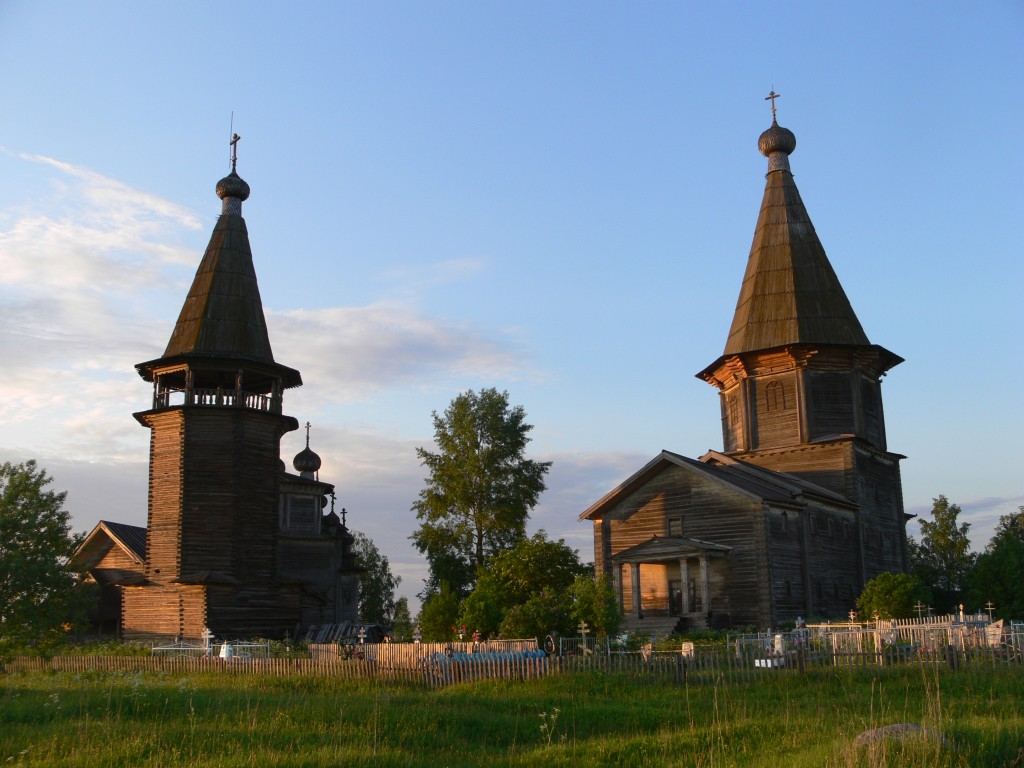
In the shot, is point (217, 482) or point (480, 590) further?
point (217, 482)

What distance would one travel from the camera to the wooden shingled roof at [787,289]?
39719 millimetres

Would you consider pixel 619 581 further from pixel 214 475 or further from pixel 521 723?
pixel 521 723

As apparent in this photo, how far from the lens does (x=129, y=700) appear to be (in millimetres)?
14930

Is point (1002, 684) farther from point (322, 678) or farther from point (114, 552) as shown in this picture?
point (114, 552)

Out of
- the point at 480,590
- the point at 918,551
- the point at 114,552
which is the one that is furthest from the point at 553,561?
the point at 918,551

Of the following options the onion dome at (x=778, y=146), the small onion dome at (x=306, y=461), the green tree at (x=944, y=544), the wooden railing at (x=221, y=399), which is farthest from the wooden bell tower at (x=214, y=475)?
the green tree at (x=944, y=544)

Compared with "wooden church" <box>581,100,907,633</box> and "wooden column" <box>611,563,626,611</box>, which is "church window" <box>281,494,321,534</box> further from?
"wooden column" <box>611,563,626,611</box>

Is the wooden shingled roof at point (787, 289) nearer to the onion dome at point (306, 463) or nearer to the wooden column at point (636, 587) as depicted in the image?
the wooden column at point (636, 587)

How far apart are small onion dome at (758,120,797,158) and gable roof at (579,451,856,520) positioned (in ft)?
56.5

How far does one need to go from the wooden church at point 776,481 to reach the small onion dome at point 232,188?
20.3 meters

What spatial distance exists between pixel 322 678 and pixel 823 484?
2470cm

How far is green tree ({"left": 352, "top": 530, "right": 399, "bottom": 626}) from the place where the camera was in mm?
66938

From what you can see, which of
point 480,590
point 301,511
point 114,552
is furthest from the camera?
point 301,511

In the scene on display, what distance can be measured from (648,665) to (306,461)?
40.6m
